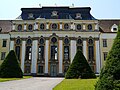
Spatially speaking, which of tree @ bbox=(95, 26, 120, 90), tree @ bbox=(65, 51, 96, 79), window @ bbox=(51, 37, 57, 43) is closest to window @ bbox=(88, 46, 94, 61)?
window @ bbox=(51, 37, 57, 43)

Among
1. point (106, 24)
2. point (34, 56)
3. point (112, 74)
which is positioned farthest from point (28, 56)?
point (112, 74)

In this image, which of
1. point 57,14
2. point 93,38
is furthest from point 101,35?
point 57,14

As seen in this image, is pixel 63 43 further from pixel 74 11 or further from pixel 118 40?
pixel 118 40

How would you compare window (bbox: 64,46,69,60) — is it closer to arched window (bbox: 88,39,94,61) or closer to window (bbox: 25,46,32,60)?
arched window (bbox: 88,39,94,61)

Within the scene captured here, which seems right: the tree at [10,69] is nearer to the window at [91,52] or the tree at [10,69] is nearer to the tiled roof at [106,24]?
the window at [91,52]

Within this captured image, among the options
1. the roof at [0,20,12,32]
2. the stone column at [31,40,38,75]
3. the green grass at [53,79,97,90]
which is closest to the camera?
the green grass at [53,79,97,90]

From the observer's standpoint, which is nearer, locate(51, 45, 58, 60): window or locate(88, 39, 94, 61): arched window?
locate(51, 45, 58, 60): window

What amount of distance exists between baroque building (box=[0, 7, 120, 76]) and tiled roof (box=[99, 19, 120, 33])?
527 millimetres

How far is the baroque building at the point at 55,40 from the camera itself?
48.2 metres

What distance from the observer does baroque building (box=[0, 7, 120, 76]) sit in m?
48.2

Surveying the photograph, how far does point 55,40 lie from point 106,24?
50.1ft

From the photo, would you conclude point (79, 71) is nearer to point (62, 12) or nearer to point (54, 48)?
point (54, 48)

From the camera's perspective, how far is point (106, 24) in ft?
177

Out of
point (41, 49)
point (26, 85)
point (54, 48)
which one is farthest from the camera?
point (41, 49)
